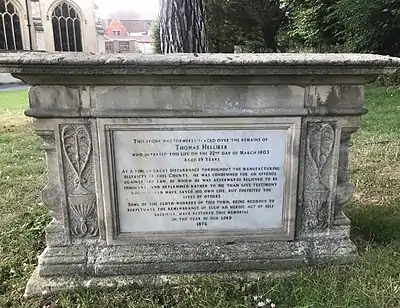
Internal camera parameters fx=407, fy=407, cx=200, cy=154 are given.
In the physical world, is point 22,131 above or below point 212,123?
below

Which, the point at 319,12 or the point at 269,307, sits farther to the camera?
the point at 319,12

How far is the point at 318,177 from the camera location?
242 cm

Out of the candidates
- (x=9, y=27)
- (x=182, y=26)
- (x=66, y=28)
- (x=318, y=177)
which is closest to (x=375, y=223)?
(x=318, y=177)

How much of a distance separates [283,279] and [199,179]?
0.76m

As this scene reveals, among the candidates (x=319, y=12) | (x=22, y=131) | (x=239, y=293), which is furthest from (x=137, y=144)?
(x=319, y=12)

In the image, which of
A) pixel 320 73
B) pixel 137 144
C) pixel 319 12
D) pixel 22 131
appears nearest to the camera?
pixel 320 73

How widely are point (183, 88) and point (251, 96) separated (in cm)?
38

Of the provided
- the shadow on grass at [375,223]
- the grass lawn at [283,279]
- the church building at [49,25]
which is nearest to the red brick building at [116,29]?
the church building at [49,25]

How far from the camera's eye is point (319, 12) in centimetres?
1308

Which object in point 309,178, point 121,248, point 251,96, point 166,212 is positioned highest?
point 251,96

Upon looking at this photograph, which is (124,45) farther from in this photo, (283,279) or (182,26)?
(283,279)

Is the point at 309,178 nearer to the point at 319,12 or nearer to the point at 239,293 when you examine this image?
the point at 239,293

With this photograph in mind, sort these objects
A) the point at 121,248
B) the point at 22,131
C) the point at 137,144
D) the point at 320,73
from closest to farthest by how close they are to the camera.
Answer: the point at 320,73, the point at 137,144, the point at 121,248, the point at 22,131

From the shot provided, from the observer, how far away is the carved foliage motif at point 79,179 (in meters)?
2.27
